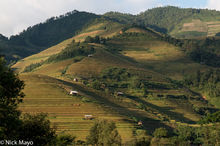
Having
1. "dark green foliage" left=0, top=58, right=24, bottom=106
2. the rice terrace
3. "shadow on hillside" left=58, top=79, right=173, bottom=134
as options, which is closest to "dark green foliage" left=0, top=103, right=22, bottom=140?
the rice terrace

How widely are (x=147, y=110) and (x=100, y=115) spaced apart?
114 feet

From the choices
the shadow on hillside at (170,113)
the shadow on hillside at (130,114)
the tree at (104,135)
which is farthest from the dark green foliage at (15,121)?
the shadow on hillside at (170,113)

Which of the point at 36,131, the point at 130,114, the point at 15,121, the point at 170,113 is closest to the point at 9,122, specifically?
the point at 15,121

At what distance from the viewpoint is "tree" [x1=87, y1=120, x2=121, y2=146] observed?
61.8 metres

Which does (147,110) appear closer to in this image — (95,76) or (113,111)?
(113,111)

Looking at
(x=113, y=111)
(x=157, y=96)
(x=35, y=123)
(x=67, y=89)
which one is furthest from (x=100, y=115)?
(x=35, y=123)

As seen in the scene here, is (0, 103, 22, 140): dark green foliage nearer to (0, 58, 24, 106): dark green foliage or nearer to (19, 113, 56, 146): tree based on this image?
(0, 58, 24, 106): dark green foliage

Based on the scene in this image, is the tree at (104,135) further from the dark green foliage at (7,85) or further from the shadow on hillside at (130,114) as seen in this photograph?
the shadow on hillside at (130,114)

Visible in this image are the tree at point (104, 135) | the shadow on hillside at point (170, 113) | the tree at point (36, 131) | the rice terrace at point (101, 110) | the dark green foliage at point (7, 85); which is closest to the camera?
the dark green foliage at point (7, 85)

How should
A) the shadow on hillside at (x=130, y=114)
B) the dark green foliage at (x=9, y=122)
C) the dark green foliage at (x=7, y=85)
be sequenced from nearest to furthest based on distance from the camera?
the dark green foliage at (x=9, y=122), the dark green foliage at (x=7, y=85), the shadow on hillside at (x=130, y=114)

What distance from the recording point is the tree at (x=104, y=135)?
61.8m

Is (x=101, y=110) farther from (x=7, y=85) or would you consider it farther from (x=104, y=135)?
(x=7, y=85)

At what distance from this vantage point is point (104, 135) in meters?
63.6

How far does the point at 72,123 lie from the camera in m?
106
